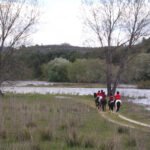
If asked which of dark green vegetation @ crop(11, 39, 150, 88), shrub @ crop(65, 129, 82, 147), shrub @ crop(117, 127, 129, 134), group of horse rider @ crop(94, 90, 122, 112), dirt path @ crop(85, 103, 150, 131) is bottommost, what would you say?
dirt path @ crop(85, 103, 150, 131)

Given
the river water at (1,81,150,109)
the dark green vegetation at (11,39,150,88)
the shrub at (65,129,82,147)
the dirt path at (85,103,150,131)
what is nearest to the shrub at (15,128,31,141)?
the shrub at (65,129,82,147)

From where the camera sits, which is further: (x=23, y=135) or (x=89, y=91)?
(x=89, y=91)

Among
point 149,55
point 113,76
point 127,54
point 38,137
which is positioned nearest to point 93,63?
point 113,76

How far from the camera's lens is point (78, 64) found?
98.9 metres

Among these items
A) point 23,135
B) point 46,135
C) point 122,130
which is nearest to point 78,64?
point 122,130

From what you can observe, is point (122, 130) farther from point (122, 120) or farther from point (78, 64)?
point (78, 64)

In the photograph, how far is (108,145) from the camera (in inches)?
519

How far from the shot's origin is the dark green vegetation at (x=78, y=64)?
51.2 meters

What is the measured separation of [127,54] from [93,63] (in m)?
7.09

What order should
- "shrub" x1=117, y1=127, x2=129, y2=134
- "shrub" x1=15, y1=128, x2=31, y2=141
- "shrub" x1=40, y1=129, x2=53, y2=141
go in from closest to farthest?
1. "shrub" x1=15, y1=128, x2=31, y2=141
2. "shrub" x1=40, y1=129, x2=53, y2=141
3. "shrub" x1=117, y1=127, x2=129, y2=134

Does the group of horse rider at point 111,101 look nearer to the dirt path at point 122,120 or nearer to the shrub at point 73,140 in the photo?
the dirt path at point 122,120

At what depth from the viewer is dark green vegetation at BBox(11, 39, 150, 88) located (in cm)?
5119

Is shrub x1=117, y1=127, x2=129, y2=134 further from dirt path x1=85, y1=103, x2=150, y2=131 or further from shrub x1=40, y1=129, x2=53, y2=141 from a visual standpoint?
shrub x1=40, y1=129, x2=53, y2=141

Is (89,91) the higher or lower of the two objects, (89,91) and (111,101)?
the lower
